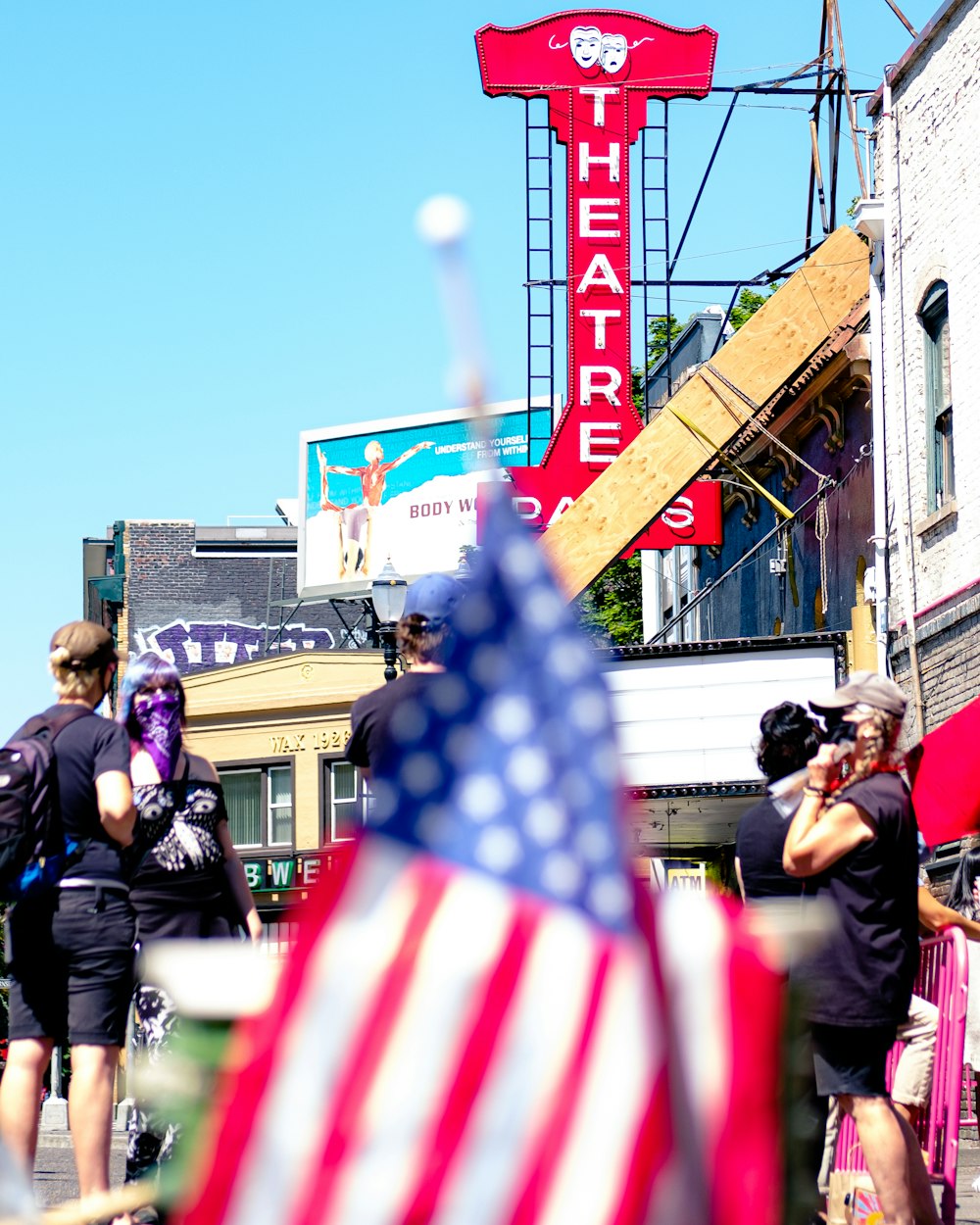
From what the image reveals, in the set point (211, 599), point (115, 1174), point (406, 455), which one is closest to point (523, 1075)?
point (115, 1174)

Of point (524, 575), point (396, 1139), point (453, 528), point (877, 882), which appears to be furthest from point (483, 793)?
point (453, 528)

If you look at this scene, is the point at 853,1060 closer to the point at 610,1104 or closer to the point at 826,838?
the point at 826,838

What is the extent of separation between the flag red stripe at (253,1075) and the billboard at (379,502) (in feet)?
137

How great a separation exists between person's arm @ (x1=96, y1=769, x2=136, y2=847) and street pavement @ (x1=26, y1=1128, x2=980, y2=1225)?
134 cm

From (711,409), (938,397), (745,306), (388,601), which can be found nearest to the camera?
(938,397)

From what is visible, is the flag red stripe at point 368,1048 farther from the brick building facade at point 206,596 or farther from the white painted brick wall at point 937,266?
the brick building facade at point 206,596

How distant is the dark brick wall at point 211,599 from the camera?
5031cm

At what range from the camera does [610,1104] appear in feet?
5.71

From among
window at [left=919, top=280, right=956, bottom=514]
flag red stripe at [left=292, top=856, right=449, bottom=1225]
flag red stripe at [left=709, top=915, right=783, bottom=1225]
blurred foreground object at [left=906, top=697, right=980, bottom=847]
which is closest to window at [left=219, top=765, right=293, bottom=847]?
window at [left=919, top=280, right=956, bottom=514]

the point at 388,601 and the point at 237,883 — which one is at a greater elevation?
the point at 388,601

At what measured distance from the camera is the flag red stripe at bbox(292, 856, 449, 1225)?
1738 millimetres

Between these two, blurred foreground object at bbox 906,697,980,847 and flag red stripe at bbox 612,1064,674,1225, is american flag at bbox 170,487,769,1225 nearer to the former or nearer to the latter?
flag red stripe at bbox 612,1064,674,1225

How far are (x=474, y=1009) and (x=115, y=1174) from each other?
7.71m

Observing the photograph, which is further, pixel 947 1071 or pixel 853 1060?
pixel 947 1071
